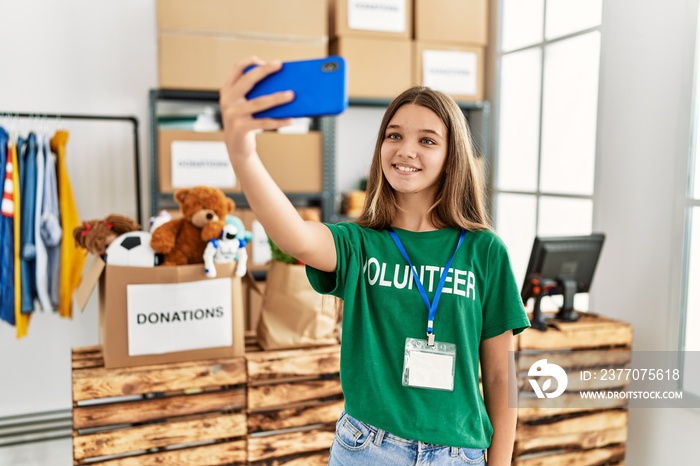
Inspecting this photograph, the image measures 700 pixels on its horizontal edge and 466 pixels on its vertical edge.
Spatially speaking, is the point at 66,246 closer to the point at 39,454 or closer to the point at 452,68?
the point at 39,454

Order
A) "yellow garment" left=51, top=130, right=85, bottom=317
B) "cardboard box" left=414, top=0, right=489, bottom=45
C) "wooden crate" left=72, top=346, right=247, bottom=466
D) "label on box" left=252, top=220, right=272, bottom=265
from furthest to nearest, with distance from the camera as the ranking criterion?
"cardboard box" left=414, top=0, right=489, bottom=45 → "label on box" left=252, top=220, right=272, bottom=265 → "yellow garment" left=51, top=130, right=85, bottom=317 → "wooden crate" left=72, top=346, right=247, bottom=466

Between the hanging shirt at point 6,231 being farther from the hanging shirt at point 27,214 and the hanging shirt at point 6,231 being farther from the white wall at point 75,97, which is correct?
the white wall at point 75,97

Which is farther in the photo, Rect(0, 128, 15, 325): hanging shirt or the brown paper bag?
Rect(0, 128, 15, 325): hanging shirt

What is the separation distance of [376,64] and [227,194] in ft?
3.33

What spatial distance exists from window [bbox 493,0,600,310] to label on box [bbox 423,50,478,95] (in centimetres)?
22

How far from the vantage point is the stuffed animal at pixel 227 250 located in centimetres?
187

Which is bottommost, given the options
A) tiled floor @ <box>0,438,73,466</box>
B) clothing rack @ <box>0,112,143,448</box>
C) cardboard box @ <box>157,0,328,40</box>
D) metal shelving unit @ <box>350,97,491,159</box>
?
tiled floor @ <box>0,438,73,466</box>

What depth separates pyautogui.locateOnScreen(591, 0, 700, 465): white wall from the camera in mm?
2266

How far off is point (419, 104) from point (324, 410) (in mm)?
1220

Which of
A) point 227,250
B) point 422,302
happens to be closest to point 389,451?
point 422,302

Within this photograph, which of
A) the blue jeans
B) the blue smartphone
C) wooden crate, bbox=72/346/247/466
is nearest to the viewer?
the blue smartphone

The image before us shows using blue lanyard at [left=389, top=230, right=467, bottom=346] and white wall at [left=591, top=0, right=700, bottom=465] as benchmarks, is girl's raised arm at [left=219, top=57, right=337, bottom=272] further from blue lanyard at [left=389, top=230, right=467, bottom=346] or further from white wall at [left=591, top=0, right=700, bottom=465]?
white wall at [left=591, top=0, right=700, bottom=465]

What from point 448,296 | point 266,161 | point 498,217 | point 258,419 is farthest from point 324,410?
point 498,217

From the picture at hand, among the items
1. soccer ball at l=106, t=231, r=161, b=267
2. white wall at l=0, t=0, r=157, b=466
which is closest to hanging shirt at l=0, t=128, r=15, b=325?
white wall at l=0, t=0, r=157, b=466
